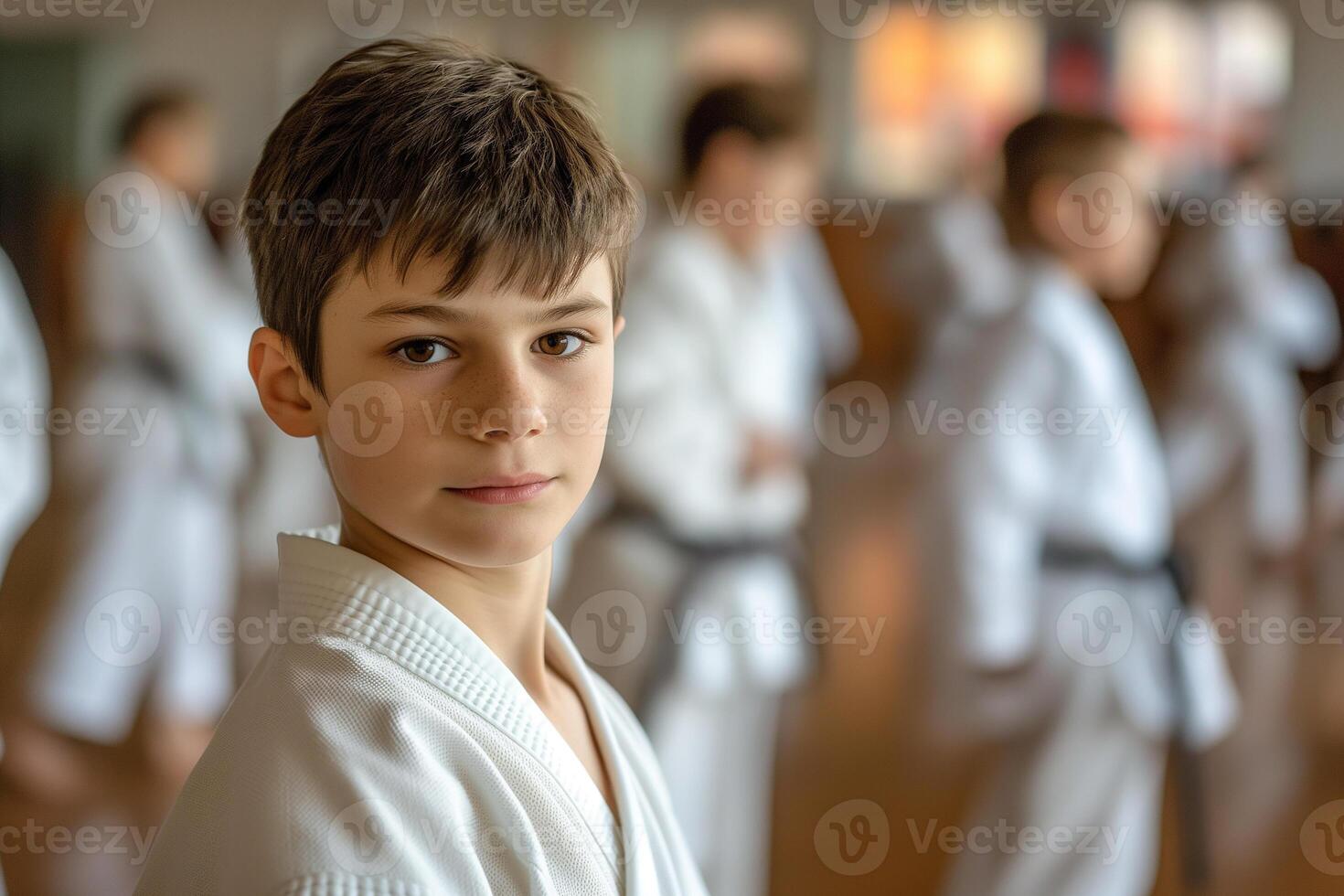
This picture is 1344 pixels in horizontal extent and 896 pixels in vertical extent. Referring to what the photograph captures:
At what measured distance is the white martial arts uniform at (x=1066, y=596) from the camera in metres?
2.28

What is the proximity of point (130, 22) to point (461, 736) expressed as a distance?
627 cm

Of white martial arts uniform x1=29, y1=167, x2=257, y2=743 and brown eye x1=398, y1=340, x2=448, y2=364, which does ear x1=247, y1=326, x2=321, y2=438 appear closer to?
brown eye x1=398, y1=340, x2=448, y2=364

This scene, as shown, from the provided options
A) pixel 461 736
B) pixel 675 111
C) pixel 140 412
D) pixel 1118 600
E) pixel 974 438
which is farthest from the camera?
Result: pixel 675 111

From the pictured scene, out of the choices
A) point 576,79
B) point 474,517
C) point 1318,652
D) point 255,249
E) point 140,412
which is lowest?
point 1318,652

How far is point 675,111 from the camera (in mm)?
6035

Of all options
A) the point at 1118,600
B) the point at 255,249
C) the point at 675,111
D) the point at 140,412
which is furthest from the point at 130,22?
the point at 255,249

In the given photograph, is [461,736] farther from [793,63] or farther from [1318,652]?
[793,63]

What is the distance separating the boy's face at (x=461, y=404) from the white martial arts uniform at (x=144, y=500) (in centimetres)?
250

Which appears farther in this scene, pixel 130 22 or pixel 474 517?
pixel 130 22

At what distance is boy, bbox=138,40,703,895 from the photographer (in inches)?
25.1

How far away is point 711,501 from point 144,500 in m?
1.47

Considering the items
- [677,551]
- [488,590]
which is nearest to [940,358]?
[677,551]

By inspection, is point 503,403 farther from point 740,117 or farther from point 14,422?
point 740,117

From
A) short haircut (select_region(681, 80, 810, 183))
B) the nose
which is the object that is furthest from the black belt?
the nose
